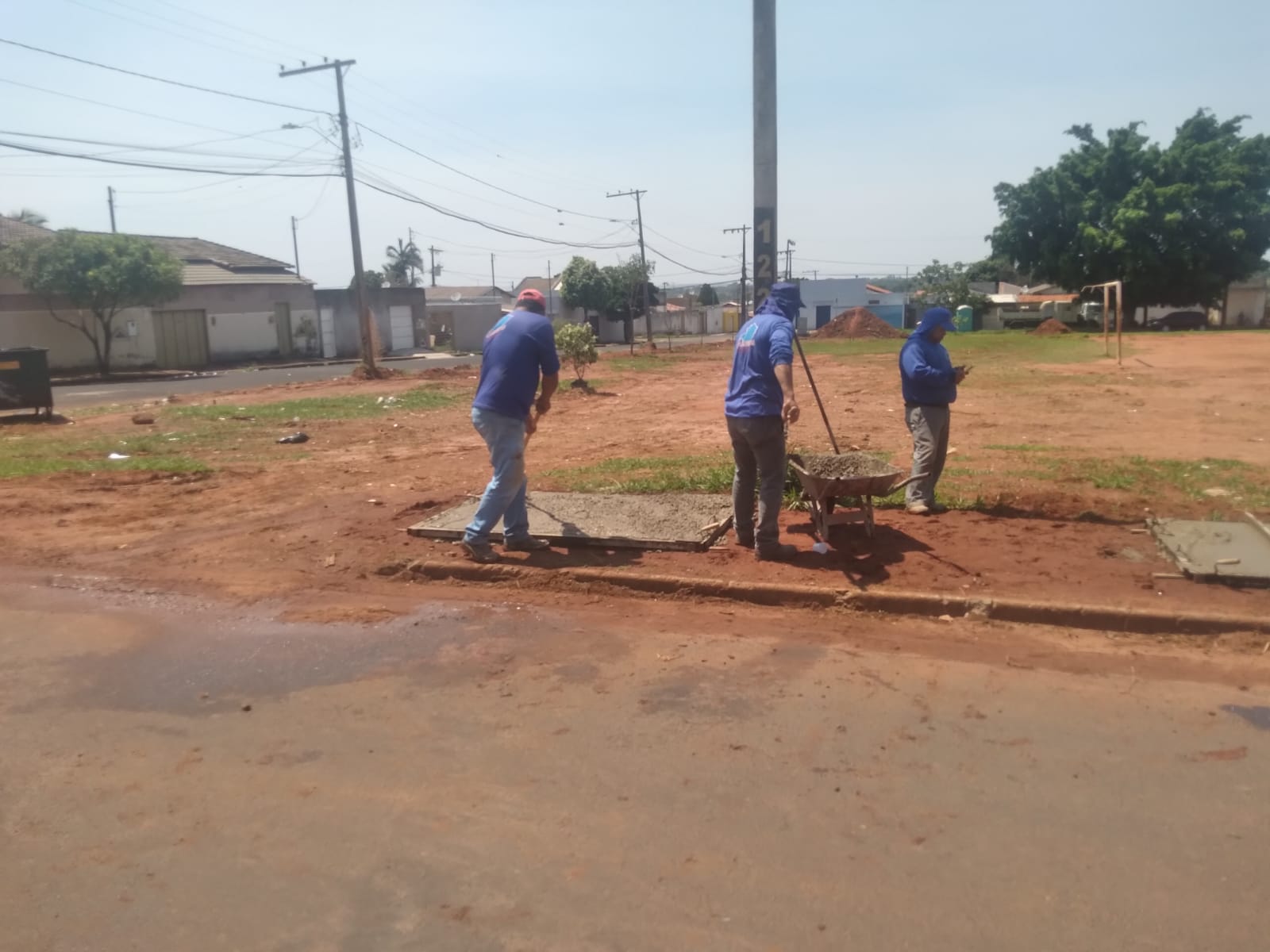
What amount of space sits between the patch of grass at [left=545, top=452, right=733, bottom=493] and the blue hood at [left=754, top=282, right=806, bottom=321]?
240cm

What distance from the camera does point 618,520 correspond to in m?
8.02

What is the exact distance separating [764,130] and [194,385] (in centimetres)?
2683

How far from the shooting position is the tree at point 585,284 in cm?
6800

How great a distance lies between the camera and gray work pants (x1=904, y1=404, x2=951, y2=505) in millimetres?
8102

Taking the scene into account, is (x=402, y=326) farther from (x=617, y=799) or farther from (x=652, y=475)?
(x=617, y=799)

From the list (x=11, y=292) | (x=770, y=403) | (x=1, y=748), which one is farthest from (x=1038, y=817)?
(x=11, y=292)

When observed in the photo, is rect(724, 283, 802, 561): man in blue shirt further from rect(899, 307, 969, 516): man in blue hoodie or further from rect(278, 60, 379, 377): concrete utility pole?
rect(278, 60, 379, 377): concrete utility pole

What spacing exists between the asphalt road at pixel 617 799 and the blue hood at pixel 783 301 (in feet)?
7.83

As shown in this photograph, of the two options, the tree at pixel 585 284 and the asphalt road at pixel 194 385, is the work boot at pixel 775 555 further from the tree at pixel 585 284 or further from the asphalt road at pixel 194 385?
the tree at pixel 585 284

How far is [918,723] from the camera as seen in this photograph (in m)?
4.59

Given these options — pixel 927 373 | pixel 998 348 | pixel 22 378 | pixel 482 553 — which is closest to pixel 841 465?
pixel 927 373

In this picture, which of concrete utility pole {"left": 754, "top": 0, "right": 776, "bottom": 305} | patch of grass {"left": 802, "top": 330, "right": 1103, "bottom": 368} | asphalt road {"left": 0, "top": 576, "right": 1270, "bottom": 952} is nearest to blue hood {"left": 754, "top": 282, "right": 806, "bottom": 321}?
concrete utility pole {"left": 754, "top": 0, "right": 776, "bottom": 305}

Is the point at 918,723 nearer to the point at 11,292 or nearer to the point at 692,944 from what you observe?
the point at 692,944

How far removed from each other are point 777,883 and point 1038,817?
1.07 meters
